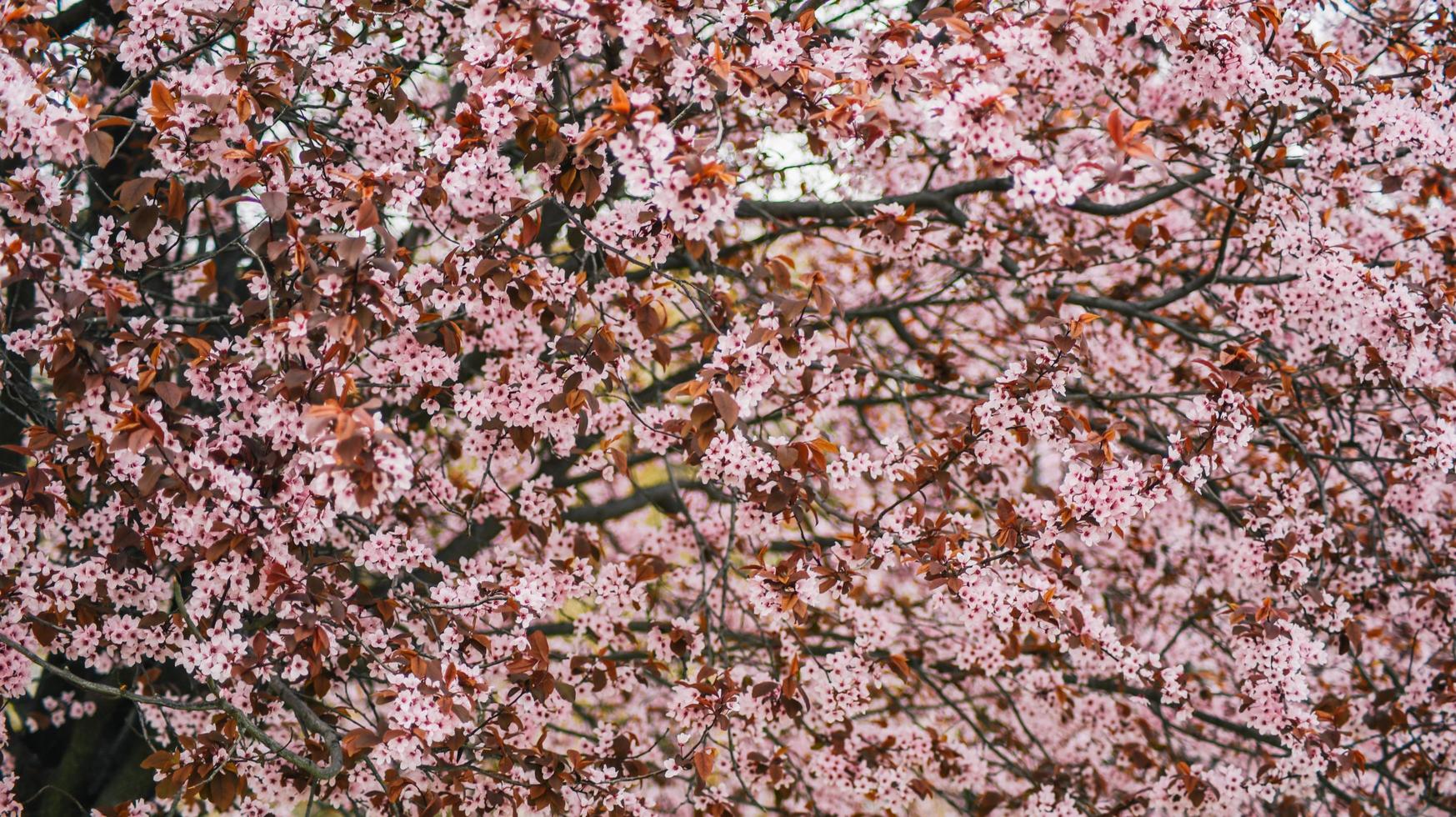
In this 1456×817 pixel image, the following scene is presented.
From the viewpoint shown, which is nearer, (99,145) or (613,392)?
(99,145)

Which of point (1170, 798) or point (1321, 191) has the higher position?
point (1321, 191)

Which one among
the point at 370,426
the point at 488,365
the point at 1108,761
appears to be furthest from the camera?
the point at 1108,761

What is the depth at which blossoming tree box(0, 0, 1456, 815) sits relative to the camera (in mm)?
2840

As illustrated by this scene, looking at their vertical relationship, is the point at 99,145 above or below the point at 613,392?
below

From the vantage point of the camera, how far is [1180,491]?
3.10m

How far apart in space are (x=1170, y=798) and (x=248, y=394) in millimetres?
4063

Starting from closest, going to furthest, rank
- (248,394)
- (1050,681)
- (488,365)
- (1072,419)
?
(248,394) < (1072,419) < (488,365) < (1050,681)

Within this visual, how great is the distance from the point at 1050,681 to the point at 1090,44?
3.10m

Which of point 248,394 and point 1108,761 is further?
point 1108,761

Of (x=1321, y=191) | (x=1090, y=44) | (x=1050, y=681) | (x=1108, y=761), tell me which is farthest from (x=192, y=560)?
(x=1108, y=761)

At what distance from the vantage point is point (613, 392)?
3.92 metres

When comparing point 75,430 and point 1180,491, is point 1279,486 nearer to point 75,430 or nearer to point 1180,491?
point 1180,491

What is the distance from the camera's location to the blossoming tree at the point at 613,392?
9.32ft

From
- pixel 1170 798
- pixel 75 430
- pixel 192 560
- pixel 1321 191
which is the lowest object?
pixel 192 560
